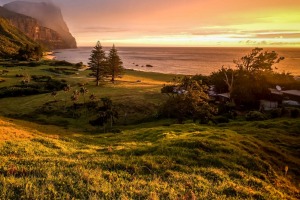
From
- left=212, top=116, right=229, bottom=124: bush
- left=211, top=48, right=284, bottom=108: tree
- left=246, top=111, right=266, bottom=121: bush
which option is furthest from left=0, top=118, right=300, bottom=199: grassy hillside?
left=211, top=48, right=284, bottom=108: tree

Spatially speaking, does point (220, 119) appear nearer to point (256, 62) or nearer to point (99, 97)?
point (99, 97)

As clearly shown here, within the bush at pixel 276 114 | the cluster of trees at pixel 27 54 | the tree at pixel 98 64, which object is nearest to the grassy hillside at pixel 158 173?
the bush at pixel 276 114

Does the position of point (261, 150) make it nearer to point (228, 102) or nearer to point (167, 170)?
point (167, 170)

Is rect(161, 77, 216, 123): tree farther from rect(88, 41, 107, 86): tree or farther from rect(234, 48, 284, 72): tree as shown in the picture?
rect(88, 41, 107, 86): tree

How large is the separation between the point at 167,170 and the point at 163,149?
17.4 feet

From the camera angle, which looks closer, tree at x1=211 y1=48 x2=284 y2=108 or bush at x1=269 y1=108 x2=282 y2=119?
bush at x1=269 y1=108 x2=282 y2=119

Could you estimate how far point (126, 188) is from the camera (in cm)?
1266

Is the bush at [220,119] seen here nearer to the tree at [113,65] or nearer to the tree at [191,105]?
the tree at [191,105]

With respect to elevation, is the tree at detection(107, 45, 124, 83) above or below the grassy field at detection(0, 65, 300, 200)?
above

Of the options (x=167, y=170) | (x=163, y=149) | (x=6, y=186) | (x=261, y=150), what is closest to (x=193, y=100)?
(x=261, y=150)

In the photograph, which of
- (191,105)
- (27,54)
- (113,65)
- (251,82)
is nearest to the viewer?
(191,105)

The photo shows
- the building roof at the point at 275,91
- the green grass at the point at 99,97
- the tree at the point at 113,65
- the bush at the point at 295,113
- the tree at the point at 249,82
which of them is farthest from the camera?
the tree at the point at 113,65

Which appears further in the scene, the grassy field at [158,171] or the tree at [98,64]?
the tree at [98,64]

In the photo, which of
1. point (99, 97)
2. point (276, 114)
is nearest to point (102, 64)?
point (99, 97)
